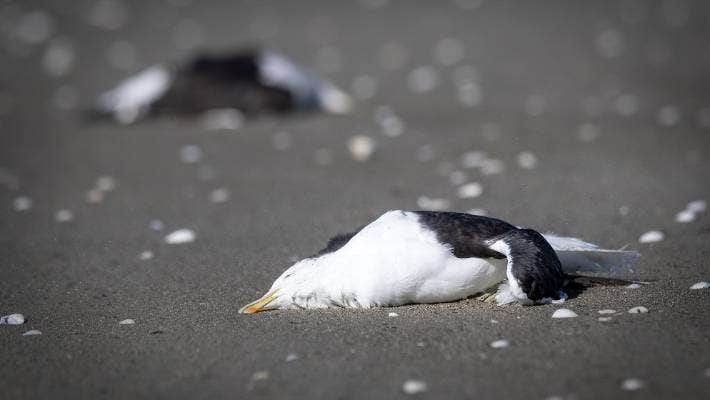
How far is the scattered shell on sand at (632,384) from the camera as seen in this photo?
10.3 ft

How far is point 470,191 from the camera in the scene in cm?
635

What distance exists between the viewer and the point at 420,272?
4008 millimetres

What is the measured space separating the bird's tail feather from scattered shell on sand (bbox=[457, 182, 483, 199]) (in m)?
1.90

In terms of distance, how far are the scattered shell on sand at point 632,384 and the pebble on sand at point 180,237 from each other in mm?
3160

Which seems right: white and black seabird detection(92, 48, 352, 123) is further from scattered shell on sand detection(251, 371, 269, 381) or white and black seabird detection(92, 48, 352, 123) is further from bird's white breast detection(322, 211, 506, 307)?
scattered shell on sand detection(251, 371, 269, 381)

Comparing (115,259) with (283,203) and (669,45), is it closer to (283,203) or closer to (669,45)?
(283,203)

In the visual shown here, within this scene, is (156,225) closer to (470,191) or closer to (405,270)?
(470,191)

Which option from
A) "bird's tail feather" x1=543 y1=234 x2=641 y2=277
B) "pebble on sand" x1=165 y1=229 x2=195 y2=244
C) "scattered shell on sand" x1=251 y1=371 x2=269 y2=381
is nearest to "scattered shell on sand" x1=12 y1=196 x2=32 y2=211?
"pebble on sand" x1=165 y1=229 x2=195 y2=244

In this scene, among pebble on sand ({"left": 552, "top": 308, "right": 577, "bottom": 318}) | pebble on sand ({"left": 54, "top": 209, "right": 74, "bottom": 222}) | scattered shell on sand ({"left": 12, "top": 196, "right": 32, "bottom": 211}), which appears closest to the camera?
pebble on sand ({"left": 552, "top": 308, "right": 577, "bottom": 318})

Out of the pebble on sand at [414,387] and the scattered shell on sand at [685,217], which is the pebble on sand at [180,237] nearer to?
the pebble on sand at [414,387]

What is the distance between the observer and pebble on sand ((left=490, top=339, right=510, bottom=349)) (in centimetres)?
360

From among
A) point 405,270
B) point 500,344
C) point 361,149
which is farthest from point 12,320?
point 361,149

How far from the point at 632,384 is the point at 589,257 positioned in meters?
1.25

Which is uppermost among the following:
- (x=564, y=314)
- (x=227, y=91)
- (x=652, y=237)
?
(x=227, y=91)
